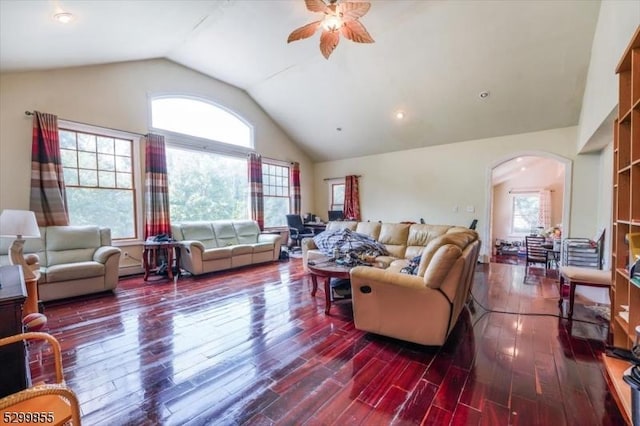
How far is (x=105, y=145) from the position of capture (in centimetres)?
448

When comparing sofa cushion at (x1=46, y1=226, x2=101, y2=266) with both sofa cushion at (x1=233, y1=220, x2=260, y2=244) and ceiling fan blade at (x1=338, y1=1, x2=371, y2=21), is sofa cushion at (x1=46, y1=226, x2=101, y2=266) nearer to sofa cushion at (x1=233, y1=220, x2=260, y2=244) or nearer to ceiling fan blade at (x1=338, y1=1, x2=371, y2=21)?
sofa cushion at (x1=233, y1=220, x2=260, y2=244)

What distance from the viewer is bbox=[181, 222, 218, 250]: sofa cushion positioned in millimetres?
4973

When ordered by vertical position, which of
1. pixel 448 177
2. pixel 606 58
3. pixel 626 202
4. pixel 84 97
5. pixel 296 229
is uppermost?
pixel 84 97

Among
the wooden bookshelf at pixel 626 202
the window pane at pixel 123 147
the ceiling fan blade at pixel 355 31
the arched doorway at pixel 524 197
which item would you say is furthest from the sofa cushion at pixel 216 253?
the arched doorway at pixel 524 197

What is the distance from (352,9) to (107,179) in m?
4.54

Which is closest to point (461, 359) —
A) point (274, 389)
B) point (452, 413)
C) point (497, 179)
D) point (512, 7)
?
point (452, 413)

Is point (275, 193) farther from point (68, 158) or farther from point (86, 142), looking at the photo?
point (68, 158)

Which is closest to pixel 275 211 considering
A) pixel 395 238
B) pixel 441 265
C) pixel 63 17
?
pixel 395 238

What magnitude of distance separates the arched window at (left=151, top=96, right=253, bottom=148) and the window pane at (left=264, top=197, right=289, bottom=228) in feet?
5.16

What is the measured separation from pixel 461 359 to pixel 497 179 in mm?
7604

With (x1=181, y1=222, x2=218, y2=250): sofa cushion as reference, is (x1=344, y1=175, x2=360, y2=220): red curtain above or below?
above

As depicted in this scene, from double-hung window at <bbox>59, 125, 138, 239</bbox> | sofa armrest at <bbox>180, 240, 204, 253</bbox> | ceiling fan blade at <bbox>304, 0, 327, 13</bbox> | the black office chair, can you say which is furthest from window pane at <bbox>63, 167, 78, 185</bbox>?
ceiling fan blade at <bbox>304, 0, 327, 13</bbox>

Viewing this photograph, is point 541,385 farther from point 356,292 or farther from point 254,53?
point 254,53

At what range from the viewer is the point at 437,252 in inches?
82.9
